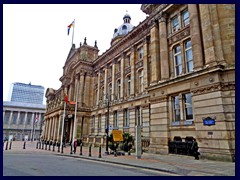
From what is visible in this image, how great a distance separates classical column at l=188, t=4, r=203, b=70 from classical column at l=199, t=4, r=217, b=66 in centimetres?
53

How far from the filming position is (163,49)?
760 inches

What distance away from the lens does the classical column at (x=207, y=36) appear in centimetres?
1437

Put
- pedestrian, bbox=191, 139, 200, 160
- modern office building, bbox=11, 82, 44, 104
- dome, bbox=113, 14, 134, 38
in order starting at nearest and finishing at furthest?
pedestrian, bbox=191, 139, 200, 160, dome, bbox=113, 14, 134, 38, modern office building, bbox=11, 82, 44, 104

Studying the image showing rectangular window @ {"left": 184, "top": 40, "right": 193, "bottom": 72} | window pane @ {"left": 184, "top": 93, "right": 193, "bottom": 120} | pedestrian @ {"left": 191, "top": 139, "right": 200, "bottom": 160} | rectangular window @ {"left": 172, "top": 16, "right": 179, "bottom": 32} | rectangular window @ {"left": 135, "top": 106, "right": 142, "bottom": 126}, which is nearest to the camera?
pedestrian @ {"left": 191, "top": 139, "right": 200, "bottom": 160}

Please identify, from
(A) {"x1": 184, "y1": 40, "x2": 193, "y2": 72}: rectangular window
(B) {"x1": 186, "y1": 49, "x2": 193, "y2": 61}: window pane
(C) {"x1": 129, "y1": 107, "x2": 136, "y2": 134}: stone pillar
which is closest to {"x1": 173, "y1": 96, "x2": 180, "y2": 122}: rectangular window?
(A) {"x1": 184, "y1": 40, "x2": 193, "y2": 72}: rectangular window

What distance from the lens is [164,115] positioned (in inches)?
690

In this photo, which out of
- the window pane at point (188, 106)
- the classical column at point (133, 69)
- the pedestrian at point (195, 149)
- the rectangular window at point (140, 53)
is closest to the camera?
the pedestrian at point (195, 149)

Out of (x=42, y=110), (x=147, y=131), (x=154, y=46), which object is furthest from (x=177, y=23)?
(x=42, y=110)

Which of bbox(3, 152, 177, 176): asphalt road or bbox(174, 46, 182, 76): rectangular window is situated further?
bbox(174, 46, 182, 76): rectangular window

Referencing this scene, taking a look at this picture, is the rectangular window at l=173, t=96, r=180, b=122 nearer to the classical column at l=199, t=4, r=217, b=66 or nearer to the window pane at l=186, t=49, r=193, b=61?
the window pane at l=186, t=49, r=193, b=61

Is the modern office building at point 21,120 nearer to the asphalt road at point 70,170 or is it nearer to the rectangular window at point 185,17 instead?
the asphalt road at point 70,170

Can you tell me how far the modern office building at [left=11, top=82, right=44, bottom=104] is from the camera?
128m

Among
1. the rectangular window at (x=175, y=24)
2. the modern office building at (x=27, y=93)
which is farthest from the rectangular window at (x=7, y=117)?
the rectangular window at (x=175, y=24)

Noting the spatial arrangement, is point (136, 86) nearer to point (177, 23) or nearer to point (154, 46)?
point (154, 46)
